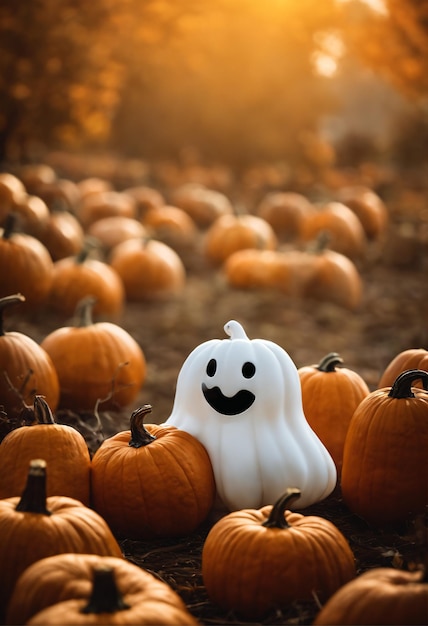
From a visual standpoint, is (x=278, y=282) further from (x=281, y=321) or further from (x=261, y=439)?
(x=261, y=439)

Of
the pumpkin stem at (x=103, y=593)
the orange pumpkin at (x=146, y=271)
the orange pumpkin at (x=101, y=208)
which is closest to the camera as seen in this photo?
the pumpkin stem at (x=103, y=593)

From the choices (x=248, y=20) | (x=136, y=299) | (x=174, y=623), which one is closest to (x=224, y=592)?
(x=174, y=623)

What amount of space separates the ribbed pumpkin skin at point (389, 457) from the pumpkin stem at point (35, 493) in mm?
1344

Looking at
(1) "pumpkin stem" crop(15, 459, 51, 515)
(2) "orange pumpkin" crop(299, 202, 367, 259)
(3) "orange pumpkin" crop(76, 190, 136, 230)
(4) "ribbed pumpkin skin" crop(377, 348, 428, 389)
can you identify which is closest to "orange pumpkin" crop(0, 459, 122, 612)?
(1) "pumpkin stem" crop(15, 459, 51, 515)

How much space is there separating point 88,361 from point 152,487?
172 centimetres

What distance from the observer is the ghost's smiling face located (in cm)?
339

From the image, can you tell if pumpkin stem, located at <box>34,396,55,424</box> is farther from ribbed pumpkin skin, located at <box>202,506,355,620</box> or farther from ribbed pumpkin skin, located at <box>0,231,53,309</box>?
ribbed pumpkin skin, located at <box>0,231,53,309</box>

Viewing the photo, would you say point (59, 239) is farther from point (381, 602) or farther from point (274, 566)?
point (381, 602)

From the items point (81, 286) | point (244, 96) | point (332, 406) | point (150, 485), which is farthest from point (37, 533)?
point (244, 96)

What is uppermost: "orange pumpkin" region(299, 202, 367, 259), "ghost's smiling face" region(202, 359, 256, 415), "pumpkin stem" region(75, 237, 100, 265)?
"orange pumpkin" region(299, 202, 367, 259)

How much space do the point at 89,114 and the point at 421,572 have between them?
11608 mm

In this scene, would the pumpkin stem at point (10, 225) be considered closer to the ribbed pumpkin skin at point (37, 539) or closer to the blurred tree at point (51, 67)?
the ribbed pumpkin skin at point (37, 539)

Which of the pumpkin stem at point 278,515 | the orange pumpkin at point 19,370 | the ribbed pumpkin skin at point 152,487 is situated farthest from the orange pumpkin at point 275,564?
the orange pumpkin at point 19,370

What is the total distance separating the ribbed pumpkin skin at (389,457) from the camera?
3.26 m
